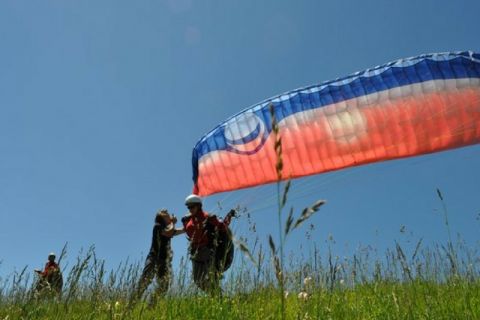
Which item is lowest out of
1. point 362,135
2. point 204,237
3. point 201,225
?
point 204,237

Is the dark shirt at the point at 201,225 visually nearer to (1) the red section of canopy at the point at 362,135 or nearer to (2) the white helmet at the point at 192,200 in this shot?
(2) the white helmet at the point at 192,200

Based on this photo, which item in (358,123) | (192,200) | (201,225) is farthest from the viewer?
(358,123)

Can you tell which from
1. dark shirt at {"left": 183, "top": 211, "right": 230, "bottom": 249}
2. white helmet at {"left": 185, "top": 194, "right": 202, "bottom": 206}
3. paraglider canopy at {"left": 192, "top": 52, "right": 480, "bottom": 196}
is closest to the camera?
dark shirt at {"left": 183, "top": 211, "right": 230, "bottom": 249}

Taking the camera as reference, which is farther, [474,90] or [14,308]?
[474,90]

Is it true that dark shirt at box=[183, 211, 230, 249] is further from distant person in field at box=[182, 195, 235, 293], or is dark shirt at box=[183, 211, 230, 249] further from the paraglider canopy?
the paraglider canopy

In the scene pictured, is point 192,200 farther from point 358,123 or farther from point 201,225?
point 358,123

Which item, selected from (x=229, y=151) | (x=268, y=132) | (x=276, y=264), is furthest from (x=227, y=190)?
(x=276, y=264)

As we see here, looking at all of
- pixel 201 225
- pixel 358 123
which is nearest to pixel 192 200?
pixel 201 225

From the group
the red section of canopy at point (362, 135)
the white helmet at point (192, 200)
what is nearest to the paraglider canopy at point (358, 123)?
the red section of canopy at point (362, 135)

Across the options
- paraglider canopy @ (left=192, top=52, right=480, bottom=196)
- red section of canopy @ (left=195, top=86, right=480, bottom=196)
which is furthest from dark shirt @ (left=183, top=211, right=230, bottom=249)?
red section of canopy @ (left=195, top=86, right=480, bottom=196)

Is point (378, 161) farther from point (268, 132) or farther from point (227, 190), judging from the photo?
point (227, 190)

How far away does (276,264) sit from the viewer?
939 millimetres

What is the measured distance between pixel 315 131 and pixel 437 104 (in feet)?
7.06

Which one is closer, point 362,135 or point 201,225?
point 201,225
